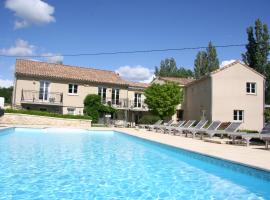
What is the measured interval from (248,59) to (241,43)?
21.3m

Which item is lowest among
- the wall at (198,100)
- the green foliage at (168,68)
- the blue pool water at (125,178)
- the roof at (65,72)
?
the blue pool water at (125,178)

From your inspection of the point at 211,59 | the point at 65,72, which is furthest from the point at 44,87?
the point at 211,59

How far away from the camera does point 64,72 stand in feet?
124

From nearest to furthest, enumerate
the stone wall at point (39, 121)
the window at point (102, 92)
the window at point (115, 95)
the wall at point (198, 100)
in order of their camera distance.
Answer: the stone wall at point (39, 121) < the wall at point (198, 100) < the window at point (102, 92) < the window at point (115, 95)

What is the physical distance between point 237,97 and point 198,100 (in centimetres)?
467

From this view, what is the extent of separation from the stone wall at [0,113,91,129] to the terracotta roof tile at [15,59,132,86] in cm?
646

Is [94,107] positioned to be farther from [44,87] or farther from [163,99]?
[163,99]

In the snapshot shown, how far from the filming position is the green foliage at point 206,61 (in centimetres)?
5653

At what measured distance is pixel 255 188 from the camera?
714cm

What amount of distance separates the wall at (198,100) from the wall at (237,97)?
0.87m

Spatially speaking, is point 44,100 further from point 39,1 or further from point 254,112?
point 254,112

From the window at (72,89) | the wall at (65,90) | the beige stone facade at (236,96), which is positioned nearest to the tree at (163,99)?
the beige stone facade at (236,96)

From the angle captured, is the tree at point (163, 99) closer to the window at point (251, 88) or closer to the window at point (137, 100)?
the window at point (137, 100)

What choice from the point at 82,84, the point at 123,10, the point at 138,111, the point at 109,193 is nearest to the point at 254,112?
the point at 138,111
